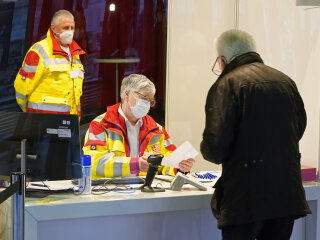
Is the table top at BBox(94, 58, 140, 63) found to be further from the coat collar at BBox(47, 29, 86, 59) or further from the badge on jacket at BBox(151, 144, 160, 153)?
the badge on jacket at BBox(151, 144, 160, 153)

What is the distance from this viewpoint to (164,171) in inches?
143

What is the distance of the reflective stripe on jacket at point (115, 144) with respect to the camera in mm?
3330

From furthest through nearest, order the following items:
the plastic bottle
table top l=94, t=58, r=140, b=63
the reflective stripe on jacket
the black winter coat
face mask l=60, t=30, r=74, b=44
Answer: table top l=94, t=58, r=140, b=63 < face mask l=60, t=30, r=74, b=44 < the reflective stripe on jacket < the plastic bottle < the black winter coat

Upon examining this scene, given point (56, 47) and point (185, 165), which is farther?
point (56, 47)

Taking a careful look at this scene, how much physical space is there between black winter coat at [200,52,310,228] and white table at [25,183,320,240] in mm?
363

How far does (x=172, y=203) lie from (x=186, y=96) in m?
2.72

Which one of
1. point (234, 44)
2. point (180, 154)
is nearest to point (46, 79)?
point (180, 154)

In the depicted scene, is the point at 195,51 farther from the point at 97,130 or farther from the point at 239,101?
the point at 239,101

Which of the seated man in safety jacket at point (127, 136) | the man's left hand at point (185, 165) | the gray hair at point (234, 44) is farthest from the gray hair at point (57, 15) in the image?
the gray hair at point (234, 44)

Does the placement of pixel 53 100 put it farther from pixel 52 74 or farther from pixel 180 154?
pixel 180 154

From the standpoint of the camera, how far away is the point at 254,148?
248 centimetres

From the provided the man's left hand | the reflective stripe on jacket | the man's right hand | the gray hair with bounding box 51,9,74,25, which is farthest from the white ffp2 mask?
the gray hair with bounding box 51,9,74,25

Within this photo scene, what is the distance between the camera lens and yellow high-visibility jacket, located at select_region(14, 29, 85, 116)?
15.7 ft

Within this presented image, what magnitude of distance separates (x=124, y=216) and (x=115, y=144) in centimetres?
75
